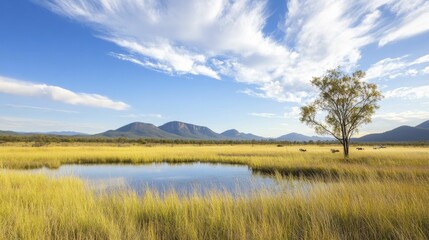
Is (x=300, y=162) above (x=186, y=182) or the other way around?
above

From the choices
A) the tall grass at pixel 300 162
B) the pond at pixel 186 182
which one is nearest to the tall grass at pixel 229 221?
the pond at pixel 186 182

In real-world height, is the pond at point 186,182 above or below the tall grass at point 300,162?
below

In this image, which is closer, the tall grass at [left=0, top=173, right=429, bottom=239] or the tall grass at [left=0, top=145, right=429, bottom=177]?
the tall grass at [left=0, top=173, right=429, bottom=239]

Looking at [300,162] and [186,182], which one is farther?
[300,162]

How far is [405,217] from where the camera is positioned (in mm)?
6992

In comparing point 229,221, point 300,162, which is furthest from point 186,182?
point 229,221

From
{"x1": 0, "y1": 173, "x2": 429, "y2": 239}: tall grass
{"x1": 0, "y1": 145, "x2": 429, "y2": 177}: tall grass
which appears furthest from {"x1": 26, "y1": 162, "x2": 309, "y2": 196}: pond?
{"x1": 0, "y1": 145, "x2": 429, "y2": 177}: tall grass

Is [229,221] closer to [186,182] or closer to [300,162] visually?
[186,182]

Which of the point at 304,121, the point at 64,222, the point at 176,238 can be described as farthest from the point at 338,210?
the point at 304,121

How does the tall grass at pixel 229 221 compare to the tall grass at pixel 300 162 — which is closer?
the tall grass at pixel 229 221

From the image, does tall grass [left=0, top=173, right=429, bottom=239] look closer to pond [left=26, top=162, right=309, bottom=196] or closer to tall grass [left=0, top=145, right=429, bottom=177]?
pond [left=26, top=162, right=309, bottom=196]

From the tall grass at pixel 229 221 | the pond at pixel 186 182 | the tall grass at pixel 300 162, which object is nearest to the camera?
the tall grass at pixel 229 221

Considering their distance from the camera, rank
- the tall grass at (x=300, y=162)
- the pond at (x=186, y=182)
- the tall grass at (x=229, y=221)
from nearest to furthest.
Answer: the tall grass at (x=229, y=221) → the pond at (x=186, y=182) → the tall grass at (x=300, y=162)

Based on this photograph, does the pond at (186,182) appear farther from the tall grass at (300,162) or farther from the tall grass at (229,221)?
the tall grass at (300,162)
